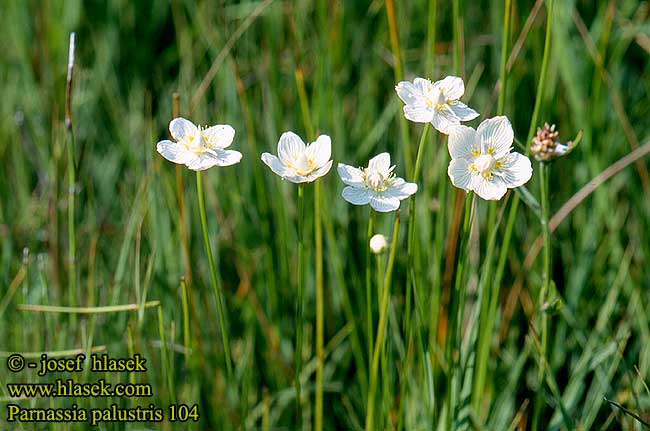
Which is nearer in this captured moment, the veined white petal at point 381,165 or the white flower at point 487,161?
the white flower at point 487,161

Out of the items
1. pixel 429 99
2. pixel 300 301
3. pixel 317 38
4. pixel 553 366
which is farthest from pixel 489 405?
pixel 317 38

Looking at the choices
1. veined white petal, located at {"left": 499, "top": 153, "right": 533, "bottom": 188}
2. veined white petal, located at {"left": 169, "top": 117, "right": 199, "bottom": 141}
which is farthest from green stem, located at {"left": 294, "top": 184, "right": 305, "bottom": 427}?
veined white petal, located at {"left": 499, "top": 153, "right": 533, "bottom": 188}

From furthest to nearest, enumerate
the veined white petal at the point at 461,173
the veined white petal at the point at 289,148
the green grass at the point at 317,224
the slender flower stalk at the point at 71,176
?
the green grass at the point at 317,224
the slender flower stalk at the point at 71,176
the veined white petal at the point at 289,148
the veined white petal at the point at 461,173

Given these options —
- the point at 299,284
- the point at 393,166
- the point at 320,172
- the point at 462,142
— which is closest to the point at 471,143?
the point at 462,142

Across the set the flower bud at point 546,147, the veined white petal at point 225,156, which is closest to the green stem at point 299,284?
the veined white petal at point 225,156

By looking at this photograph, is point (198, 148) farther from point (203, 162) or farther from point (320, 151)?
point (320, 151)

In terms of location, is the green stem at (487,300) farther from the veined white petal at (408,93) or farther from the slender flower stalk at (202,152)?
the slender flower stalk at (202,152)

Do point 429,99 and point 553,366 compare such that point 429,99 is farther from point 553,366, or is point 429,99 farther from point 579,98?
point 579,98
